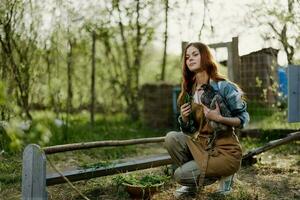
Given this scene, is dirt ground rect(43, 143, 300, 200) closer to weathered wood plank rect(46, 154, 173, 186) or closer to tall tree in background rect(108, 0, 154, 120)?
weathered wood plank rect(46, 154, 173, 186)

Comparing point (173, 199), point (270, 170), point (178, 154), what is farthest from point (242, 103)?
point (270, 170)

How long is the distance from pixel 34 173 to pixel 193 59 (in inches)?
63.4

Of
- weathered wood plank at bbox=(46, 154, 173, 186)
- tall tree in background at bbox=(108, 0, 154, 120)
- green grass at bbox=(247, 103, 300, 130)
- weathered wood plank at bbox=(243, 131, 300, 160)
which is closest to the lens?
weathered wood plank at bbox=(46, 154, 173, 186)

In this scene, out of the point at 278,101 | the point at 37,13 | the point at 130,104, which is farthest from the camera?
the point at 130,104

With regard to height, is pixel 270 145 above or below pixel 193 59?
below

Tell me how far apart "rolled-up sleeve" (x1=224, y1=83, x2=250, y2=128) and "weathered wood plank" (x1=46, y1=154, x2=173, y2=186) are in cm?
139

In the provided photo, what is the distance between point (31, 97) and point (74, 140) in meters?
1.17

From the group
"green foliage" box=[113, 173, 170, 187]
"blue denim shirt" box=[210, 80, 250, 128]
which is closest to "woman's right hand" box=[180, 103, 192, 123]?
"blue denim shirt" box=[210, 80, 250, 128]

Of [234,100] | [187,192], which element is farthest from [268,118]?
[234,100]

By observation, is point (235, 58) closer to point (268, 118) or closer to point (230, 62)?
point (230, 62)

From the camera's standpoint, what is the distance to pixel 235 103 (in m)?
3.97

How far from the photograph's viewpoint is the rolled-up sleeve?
156 inches

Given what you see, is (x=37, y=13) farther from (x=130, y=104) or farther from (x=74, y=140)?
(x=130, y=104)

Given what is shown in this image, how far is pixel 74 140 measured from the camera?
7508 mm
